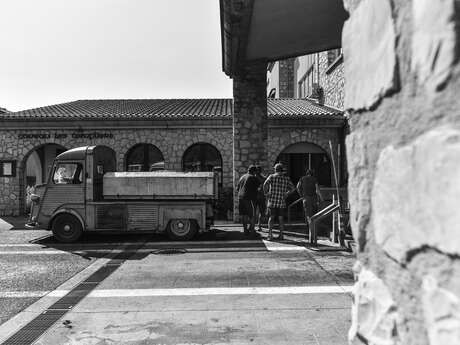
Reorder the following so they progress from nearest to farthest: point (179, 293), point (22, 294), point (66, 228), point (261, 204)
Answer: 1. point (179, 293)
2. point (22, 294)
3. point (66, 228)
4. point (261, 204)

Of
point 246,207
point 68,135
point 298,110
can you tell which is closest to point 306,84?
point 298,110

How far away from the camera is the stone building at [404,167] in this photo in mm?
1061

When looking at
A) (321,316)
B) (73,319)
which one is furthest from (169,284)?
(321,316)

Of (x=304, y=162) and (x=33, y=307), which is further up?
(x=304, y=162)

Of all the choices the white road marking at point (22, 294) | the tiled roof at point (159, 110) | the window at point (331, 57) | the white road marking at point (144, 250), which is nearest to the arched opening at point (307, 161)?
the tiled roof at point (159, 110)

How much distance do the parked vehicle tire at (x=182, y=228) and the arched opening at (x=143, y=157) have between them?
278 inches

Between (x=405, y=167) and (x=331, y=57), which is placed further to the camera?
(x=331, y=57)

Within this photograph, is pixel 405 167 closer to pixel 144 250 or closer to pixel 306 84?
pixel 144 250

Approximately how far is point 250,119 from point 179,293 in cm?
841

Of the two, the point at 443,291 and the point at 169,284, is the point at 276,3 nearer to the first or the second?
the point at 169,284

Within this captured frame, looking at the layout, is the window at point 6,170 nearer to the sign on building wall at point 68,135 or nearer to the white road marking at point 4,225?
the sign on building wall at point 68,135

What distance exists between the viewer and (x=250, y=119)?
13.5 m

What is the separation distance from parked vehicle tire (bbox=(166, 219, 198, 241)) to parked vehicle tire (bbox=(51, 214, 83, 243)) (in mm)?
2192

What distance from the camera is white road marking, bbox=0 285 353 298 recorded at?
228 inches
